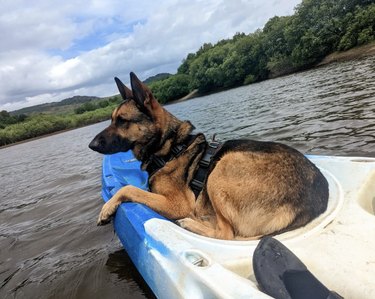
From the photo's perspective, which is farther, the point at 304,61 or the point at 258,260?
the point at 304,61

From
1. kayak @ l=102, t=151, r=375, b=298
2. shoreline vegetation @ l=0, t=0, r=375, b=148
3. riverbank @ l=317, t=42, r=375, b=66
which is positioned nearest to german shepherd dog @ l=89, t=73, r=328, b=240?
kayak @ l=102, t=151, r=375, b=298

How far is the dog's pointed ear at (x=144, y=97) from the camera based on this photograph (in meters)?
4.64

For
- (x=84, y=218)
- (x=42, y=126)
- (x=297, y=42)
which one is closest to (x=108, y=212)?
(x=84, y=218)

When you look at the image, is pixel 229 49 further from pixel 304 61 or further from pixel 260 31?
pixel 304 61

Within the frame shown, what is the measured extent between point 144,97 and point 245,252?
2783 mm

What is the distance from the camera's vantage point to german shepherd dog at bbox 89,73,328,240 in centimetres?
325

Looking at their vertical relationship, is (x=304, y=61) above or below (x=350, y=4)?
below

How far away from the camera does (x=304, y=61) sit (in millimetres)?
51625

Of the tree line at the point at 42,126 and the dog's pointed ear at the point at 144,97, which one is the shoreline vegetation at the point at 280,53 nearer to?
the tree line at the point at 42,126

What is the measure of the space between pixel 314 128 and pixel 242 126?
457 centimetres

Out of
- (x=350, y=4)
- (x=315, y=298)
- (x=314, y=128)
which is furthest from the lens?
(x=350, y=4)

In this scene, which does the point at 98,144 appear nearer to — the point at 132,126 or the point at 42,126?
the point at 132,126

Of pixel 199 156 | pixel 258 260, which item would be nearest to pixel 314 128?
pixel 199 156

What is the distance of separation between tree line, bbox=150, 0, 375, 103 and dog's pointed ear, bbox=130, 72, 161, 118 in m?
45.0
